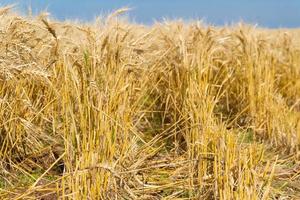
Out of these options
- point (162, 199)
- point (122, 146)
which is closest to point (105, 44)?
point (122, 146)

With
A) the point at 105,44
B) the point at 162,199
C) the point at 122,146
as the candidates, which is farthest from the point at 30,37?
the point at 162,199

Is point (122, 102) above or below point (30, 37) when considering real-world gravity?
below

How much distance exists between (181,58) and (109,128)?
173 centimetres

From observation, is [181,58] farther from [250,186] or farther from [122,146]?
[250,186]

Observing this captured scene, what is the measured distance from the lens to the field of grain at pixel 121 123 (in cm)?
251

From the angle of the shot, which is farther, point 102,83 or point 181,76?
point 181,76

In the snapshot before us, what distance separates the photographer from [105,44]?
10.5 ft

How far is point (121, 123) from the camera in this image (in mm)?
2779

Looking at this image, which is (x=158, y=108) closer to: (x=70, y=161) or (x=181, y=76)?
(x=181, y=76)

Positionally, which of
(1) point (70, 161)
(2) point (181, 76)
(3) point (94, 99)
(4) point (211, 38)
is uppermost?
(4) point (211, 38)

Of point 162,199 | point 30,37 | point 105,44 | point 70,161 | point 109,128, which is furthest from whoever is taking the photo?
point 30,37

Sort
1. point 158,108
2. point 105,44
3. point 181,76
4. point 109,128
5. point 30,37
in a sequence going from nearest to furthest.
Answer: point 109,128, point 105,44, point 30,37, point 181,76, point 158,108

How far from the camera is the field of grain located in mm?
2512

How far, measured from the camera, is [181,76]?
4.13 meters
